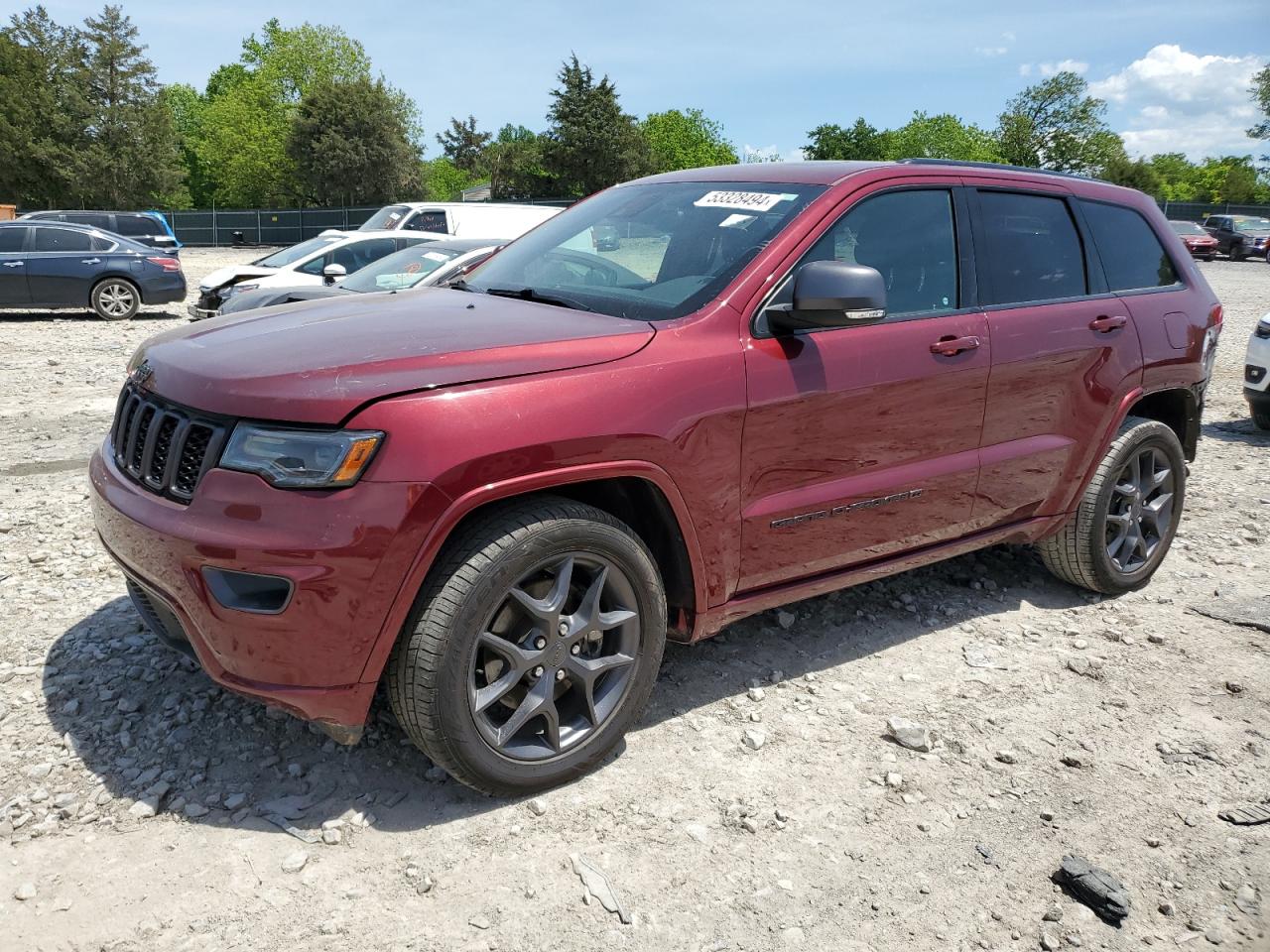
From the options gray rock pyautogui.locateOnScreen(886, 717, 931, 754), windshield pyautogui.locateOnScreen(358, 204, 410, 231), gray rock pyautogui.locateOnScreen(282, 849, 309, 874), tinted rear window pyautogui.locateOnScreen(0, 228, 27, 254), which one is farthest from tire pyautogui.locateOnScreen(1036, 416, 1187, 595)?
tinted rear window pyautogui.locateOnScreen(0, 228, 27, 254)

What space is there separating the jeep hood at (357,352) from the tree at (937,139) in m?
91.5

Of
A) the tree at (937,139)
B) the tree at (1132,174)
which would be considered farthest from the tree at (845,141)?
the tree at (1132,174)

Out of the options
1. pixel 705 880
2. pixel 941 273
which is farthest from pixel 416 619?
pixel 941 273

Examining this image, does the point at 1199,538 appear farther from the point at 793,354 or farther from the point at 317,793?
the point at 317,793

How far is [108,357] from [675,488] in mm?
10385

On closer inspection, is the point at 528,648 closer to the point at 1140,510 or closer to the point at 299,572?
the point at 299,572

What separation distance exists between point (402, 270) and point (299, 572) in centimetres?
798

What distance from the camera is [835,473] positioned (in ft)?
11.3

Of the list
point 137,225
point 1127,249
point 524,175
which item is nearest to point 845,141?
point 524,175

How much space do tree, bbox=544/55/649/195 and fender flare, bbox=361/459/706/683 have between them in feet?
190

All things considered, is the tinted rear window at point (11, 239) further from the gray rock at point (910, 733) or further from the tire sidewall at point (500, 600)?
the gray rock at point (910, 733)

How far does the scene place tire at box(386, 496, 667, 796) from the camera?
Answer: 8.87ft

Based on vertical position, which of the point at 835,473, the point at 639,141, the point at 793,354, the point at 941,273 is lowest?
the point at 835,473

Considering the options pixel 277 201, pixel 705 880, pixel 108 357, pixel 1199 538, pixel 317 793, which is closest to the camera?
pixel 705 880
